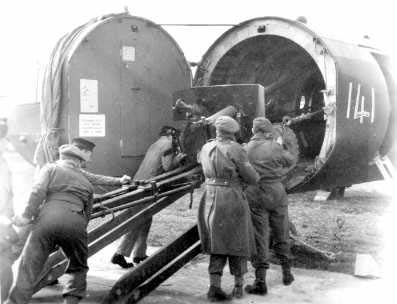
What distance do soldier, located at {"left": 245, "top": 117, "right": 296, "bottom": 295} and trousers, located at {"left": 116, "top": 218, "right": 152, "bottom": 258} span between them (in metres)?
1.37

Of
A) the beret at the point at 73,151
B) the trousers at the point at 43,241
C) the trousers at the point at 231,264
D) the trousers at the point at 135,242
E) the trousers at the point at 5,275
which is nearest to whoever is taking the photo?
the trousers at the point at 43,241

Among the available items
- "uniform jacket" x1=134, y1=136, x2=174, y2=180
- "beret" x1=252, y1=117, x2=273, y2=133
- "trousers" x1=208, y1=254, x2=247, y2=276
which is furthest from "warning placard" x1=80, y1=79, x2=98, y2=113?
"trousers" x1=208, y1=254, x2=247, y2=276

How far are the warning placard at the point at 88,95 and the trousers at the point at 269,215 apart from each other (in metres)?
1.74

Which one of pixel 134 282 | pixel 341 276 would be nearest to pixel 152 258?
pixel 134 282

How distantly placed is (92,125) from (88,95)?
0.30m

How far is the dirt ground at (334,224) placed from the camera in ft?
22.9

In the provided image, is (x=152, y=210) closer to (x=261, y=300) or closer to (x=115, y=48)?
(x=261, y=300)

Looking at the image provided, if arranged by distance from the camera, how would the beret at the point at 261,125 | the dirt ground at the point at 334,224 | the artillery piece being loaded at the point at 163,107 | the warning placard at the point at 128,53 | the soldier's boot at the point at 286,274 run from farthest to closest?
1. the dirt ground at the point at 334,224
2. the warning placard at the point at 128,53
3. the soldier's boot at the point at 286,274
4. the beret at the point at 261,125
5. the artillery piece being loaded at the point at 163,107

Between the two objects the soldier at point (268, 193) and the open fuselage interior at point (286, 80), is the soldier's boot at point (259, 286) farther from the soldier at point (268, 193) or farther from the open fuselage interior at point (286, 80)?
the open fuselage interior at point (286, 80)

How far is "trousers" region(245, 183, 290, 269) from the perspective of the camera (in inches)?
221

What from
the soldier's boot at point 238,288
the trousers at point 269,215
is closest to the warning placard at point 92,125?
the trousers at point 269,215

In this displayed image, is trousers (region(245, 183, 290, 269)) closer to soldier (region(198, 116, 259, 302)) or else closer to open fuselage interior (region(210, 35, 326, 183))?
soldier (region(198, 116, 259, 302))

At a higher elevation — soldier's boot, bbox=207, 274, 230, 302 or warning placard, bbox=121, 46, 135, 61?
warning placard, bbox=121, 46, 135, 61

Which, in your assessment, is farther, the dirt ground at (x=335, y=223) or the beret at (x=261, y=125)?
the dirt ground at (x=335, y=223)
